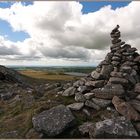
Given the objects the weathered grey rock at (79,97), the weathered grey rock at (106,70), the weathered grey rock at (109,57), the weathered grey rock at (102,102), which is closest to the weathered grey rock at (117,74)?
the weathered grey rock at (106,70)

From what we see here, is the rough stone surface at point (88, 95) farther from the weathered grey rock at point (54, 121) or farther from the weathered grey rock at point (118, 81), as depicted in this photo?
the weathered grey rock at point (54, 121)

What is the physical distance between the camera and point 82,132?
44.9 feet

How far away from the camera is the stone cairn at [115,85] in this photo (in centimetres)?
1556

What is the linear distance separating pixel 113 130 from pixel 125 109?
2.20 m

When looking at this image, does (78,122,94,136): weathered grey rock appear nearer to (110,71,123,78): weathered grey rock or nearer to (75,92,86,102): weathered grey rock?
(75,92,86,102): weathered grey rock

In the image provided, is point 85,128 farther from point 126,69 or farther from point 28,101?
point 28,101

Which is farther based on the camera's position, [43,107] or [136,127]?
[43,107]

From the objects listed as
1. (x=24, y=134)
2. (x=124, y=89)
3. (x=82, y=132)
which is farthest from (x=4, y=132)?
(x=124, y=89)

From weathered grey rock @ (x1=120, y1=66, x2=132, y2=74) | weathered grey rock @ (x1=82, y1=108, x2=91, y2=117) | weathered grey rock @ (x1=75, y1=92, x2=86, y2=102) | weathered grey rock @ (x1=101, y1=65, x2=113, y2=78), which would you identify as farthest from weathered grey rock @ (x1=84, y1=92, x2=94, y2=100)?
weathered grey rock @ (x1=120, y1=66, x2=132, y2=74)

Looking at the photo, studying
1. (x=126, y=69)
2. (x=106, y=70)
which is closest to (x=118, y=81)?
(x=126, y=69)

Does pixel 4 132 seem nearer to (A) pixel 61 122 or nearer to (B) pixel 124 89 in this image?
(A) pixel 61 122

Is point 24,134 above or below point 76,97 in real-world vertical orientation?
below

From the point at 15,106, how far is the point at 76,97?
5.24 m

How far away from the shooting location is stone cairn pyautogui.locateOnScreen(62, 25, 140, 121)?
15.6 meters
